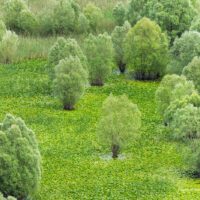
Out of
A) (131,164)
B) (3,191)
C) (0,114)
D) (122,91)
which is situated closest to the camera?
(3,191)

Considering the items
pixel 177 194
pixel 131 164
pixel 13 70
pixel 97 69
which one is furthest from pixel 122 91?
pixel 177 194

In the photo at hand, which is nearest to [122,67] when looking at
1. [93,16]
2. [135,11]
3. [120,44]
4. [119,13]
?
[120,44]

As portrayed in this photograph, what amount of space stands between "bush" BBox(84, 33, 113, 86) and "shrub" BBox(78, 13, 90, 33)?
1573 cm

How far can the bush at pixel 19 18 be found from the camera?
9062 cm

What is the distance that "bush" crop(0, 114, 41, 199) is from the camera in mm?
46531

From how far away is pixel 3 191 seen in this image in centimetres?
4675

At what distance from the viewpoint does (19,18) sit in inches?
3575

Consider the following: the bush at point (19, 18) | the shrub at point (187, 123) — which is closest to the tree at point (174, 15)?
the bush at point (19, 18)

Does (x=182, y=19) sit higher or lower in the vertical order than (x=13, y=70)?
higher

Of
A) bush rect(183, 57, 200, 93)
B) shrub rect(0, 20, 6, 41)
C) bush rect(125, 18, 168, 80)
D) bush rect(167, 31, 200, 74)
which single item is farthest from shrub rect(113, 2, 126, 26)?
bush rect(183, 57, 200, 93)

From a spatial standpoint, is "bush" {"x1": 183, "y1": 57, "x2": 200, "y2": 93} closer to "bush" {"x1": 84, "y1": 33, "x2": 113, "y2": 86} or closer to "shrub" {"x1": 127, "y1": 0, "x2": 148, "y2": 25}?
"bush" {"x1": 84, "y1": 33, "x2": 113, "y2": 86}

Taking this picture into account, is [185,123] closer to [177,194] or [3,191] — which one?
[177,194]

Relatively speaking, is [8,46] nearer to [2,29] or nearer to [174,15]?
[2,29]

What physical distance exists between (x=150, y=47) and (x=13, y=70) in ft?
45.0
